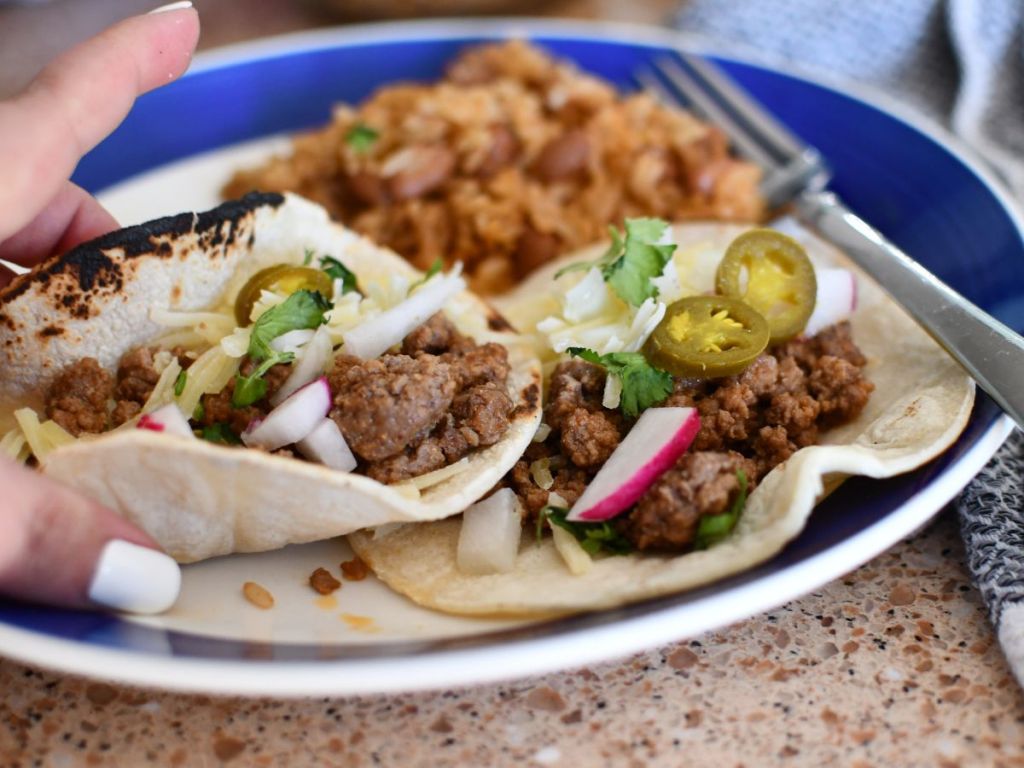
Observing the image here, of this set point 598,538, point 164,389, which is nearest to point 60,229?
point 164,389

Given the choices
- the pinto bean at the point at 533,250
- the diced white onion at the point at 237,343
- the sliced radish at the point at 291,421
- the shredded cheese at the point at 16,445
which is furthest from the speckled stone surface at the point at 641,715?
the pinto bean at the point at 533,250

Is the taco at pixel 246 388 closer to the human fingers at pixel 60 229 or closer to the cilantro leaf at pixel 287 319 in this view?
the cilantro leaf at pixel 287 319

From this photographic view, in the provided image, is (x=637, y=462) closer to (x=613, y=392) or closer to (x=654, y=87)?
(x=613, y=392)

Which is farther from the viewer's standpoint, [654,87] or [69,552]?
[654,87]

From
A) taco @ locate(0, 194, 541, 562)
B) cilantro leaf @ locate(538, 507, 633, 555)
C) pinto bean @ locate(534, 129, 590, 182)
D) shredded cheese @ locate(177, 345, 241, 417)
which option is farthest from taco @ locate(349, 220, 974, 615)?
pinto bean @ locate(534, 129, 590, 182)

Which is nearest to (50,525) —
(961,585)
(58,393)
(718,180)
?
(58,393)

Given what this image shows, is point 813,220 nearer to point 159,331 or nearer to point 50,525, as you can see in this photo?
point 159,331
